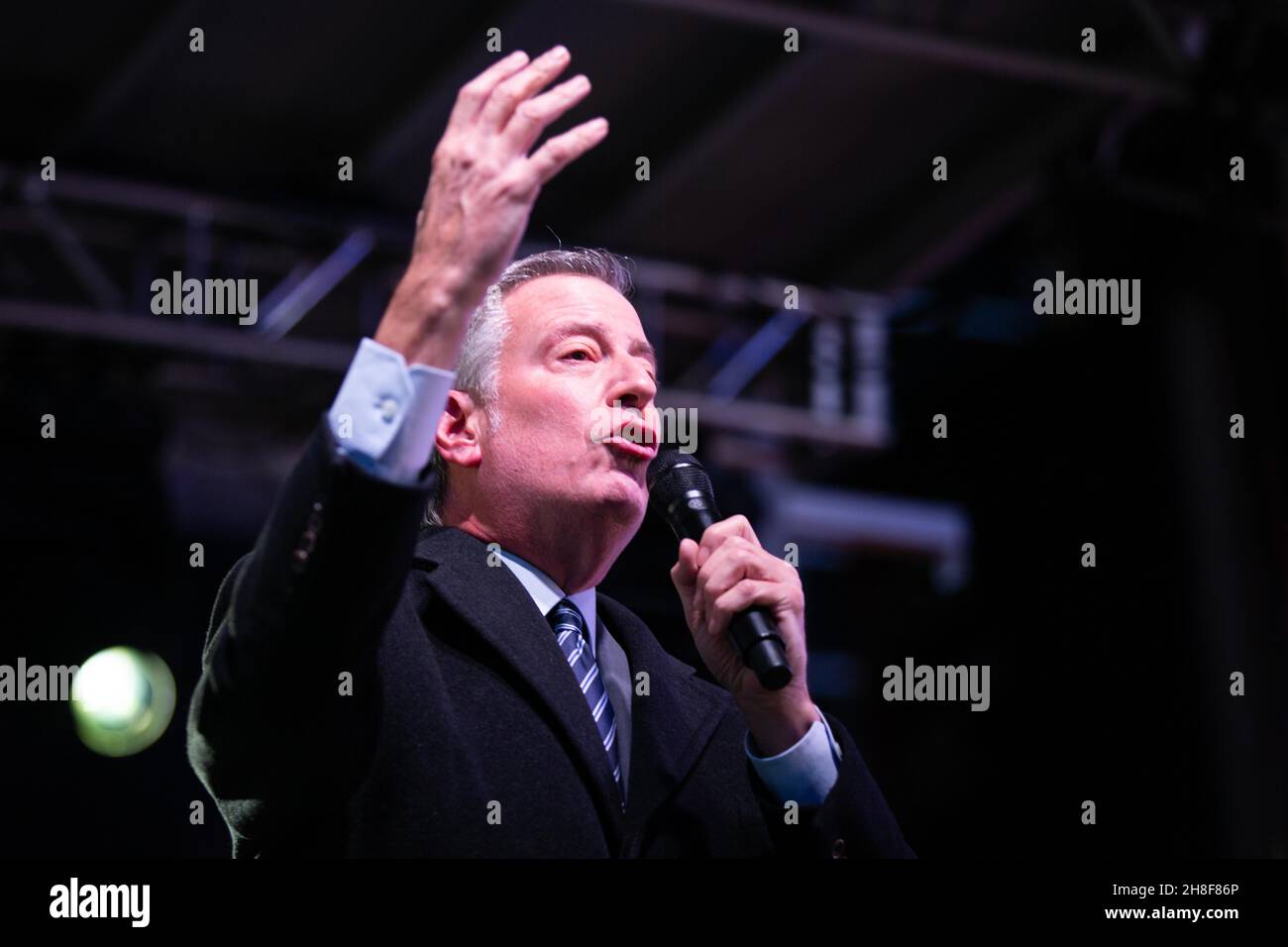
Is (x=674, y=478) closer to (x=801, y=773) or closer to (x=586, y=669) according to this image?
(x=586, y=669)

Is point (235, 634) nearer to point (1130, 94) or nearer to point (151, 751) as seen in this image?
point (1130, 94)

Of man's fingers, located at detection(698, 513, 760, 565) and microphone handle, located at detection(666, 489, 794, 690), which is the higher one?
man's fingers, located at detection(698, 513, 760, 565)

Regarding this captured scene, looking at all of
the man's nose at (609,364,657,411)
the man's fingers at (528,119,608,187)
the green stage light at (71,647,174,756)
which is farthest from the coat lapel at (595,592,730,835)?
the green stage light at (71,647,174,756)

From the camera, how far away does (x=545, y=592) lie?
1.82 metres

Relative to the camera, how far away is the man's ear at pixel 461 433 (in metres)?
1.93

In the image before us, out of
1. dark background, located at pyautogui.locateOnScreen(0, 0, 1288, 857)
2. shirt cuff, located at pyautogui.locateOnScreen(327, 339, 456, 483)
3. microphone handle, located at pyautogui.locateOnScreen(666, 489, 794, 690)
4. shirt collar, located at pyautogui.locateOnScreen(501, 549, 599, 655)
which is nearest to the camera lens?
shirt cuff, located at pyautogui.locateOnScreen(327, 339, 456, 483)

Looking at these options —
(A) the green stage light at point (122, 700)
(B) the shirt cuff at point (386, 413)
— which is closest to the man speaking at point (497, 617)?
(B) the shirt cuff at point (386, 413)

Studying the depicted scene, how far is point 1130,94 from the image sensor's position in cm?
471

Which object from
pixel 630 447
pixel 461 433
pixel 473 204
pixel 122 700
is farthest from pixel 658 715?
pixel 122 700

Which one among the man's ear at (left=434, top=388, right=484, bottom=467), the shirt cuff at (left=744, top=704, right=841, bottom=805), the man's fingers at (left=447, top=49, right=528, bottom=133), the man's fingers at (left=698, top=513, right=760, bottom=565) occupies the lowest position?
the shirt cuff at (left=744, top=704, right=841, bottom=805)

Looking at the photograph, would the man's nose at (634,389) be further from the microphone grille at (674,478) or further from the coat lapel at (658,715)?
the coat lapel at (658,715)

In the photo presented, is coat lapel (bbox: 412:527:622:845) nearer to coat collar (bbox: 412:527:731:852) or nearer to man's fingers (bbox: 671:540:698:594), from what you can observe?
coat collar (bbox: 412:527:731:852)

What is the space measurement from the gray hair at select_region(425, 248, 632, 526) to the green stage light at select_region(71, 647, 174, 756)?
393 cm

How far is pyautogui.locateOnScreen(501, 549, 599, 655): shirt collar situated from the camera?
5.94 ft
